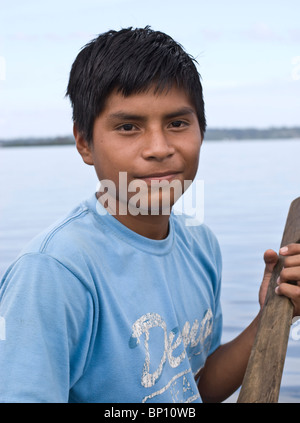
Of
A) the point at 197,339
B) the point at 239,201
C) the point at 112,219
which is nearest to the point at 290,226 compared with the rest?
the point at 197,339

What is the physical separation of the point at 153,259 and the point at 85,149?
0.34 metres

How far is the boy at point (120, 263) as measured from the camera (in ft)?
4.99

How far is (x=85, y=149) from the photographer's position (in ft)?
6.18

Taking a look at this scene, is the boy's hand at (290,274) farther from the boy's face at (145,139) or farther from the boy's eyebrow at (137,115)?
the boy's eyebrow at (137,115)

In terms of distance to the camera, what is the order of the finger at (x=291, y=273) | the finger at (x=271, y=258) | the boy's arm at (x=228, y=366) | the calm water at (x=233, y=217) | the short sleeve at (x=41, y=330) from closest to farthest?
the short sleeve at (x=41, y=330), the finger at (x=291, y=273), the finger at (x=271, y=258), the boy's arm at (x=228, y=366), the calm water at (x=233, y=217)

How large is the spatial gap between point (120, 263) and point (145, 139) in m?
0.31

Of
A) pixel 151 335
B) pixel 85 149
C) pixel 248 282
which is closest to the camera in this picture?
pixel 151 335

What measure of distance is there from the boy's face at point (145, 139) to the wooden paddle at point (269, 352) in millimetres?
376

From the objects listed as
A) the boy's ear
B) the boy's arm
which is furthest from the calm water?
the boy's ear

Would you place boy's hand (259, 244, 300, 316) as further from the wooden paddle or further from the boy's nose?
the boy's nose

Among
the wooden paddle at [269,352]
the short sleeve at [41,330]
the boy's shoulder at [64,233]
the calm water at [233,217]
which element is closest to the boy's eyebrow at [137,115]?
the boy's shoulder at [64,233]

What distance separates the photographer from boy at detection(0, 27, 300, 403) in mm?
1520

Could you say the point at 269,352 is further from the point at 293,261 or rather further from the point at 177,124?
the point at 177,124
